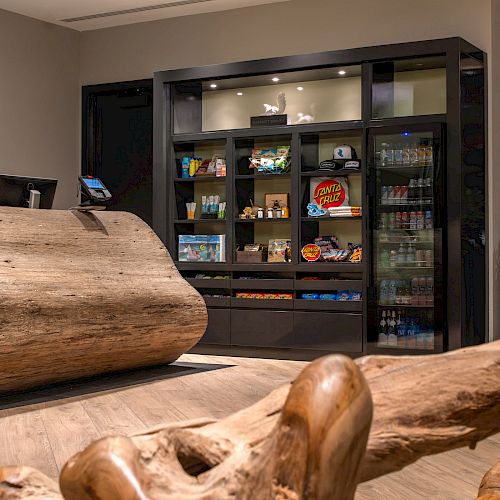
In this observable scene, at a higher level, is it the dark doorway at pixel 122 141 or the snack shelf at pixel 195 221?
the dark doorway at pixel 122 141

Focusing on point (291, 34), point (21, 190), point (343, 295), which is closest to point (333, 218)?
point (343, 295)

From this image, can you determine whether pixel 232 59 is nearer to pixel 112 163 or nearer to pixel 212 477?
pixel 112 163

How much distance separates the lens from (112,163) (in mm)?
8336

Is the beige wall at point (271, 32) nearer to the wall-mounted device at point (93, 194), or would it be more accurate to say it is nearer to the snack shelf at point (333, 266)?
the snack shelf at point (333, 266)

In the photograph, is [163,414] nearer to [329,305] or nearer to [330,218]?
[329,305]

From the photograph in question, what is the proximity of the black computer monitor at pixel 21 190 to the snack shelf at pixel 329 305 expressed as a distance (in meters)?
2.27

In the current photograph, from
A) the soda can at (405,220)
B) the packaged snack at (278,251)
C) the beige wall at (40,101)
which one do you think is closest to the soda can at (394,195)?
the soda can at (405,220)

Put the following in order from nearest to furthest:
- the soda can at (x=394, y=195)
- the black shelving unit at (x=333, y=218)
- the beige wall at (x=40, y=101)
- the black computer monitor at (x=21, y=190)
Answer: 1. the black computer monitor at (x=21, y=190)
2. the black shelving unit at (x=333, y=218)
3. the soda can at (x=394, y=195)
4. the beige wall at (x=40, y=101)

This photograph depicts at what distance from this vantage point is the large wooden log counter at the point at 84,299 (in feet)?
14.2

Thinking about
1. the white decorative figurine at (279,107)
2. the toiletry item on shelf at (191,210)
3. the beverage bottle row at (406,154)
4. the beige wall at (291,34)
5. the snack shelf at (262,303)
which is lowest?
Result: the snack shelf at (262,303)

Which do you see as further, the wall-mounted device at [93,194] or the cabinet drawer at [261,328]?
the cabinet drawer at [261,328]

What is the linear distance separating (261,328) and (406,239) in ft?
4.64

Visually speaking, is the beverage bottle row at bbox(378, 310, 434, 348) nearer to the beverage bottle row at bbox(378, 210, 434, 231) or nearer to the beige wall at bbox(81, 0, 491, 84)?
the beverage bottle row at bbox(378, 210, 434, 231)

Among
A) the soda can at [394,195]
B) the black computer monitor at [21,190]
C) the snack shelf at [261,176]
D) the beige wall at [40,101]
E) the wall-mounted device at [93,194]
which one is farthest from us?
the beige wall at [40,101]
